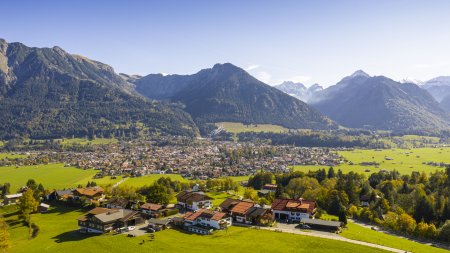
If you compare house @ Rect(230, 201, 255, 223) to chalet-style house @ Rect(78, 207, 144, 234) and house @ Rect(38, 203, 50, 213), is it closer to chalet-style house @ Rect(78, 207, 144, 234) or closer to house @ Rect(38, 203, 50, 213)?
chalet-style house @ Rect(78, 207, 144, 234)

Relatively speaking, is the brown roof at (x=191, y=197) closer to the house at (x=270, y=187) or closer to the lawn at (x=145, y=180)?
the house at (x=270, y=187)

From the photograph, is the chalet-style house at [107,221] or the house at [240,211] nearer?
the chalet-style house at [107,221]

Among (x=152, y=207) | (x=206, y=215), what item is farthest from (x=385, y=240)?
(x=152, y=207)

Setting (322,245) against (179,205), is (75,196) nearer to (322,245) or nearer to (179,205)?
(179,205)

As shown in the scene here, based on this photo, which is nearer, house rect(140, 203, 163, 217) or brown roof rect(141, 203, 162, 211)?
house rect(140, 203, 163, 217)

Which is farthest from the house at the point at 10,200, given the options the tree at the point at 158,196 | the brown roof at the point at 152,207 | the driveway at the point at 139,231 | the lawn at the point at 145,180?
the driveway at the point at 139,231

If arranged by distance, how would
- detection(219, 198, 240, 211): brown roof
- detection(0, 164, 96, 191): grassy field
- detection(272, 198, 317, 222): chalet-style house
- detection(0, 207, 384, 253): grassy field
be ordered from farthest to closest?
detection(0, 164, 96, 191): grassy field → detection(219, 198, 240, 211): brown roof → detection(272, 198, 317, 222): chalet-style house → detection(0, 207, 384, 253): grassy field

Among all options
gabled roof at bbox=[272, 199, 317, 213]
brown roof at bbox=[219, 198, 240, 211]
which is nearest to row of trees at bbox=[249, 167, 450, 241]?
gabled roof at bbox=[272, 199, 317, 213]
